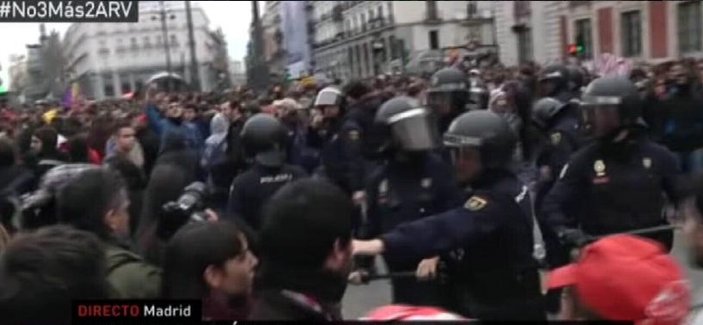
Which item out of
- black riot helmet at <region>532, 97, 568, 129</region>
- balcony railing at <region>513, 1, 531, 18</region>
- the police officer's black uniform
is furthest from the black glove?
balcony railing at <region>513, 1, 531, 18</region>

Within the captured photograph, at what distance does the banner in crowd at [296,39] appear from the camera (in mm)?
30891

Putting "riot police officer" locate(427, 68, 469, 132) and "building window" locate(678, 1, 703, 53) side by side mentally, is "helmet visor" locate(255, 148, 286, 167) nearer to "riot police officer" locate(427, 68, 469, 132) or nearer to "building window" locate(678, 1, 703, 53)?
"riot police officer" locate(427, 68, 469, 132)

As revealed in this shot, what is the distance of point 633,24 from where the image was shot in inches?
1871

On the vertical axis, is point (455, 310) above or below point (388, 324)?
below

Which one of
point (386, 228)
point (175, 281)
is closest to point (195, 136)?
→ point (386, 228)

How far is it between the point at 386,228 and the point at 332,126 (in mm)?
3979

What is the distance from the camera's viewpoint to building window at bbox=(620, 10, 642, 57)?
155ft

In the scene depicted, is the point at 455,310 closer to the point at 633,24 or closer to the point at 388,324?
the point at 388,324

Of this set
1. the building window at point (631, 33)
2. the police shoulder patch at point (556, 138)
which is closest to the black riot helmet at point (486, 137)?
the police shoulder patch at point (556, 138)

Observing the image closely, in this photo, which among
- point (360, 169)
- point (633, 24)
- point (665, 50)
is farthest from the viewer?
point (633, 24)

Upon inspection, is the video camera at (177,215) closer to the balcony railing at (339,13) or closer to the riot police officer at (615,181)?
the riot police officer at (615,181)

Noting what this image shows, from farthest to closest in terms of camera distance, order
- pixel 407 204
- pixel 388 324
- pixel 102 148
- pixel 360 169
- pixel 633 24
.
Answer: pixel 633 24
pixel 102 148
pixel 360 169
pixel 407 204
pixel 388 324

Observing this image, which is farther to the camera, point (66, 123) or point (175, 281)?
point (66, 123)

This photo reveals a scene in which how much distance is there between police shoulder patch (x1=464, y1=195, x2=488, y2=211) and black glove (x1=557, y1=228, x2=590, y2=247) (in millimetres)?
905
